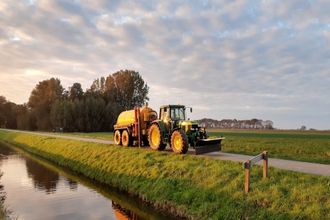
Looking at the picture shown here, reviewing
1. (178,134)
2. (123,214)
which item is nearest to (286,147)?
(178,134)

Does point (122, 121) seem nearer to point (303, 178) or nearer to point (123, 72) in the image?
point (303, 178)

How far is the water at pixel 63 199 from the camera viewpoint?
52.4 ft

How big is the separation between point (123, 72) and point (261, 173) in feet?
299

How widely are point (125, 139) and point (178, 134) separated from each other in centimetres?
888

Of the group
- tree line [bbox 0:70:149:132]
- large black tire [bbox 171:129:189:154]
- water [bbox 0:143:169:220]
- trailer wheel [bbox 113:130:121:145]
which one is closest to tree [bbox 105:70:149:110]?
tree line [bbox 0:70:149:132]

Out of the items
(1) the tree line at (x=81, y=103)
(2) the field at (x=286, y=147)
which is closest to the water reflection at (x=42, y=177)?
(2) the field at (x=286, y=147)

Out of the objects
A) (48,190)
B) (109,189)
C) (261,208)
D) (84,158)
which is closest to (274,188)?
(261,208)

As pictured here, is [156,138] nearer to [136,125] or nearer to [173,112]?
[173,112]

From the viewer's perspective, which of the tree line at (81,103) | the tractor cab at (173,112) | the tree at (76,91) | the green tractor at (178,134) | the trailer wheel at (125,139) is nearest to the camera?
the green tractor at (178,134)

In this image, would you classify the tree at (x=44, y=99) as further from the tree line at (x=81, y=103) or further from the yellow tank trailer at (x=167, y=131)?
the yellow tank trailer at (x=167, y=131)

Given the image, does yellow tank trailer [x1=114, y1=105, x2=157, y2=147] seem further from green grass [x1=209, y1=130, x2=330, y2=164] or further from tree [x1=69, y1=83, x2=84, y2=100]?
tree [x1=69, y1=83, x2=84, y2=100]

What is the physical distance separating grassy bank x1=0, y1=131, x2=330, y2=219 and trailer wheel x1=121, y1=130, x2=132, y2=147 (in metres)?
3.40

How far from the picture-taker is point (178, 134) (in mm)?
21547

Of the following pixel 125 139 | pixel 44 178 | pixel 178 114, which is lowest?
pixel 44 178
